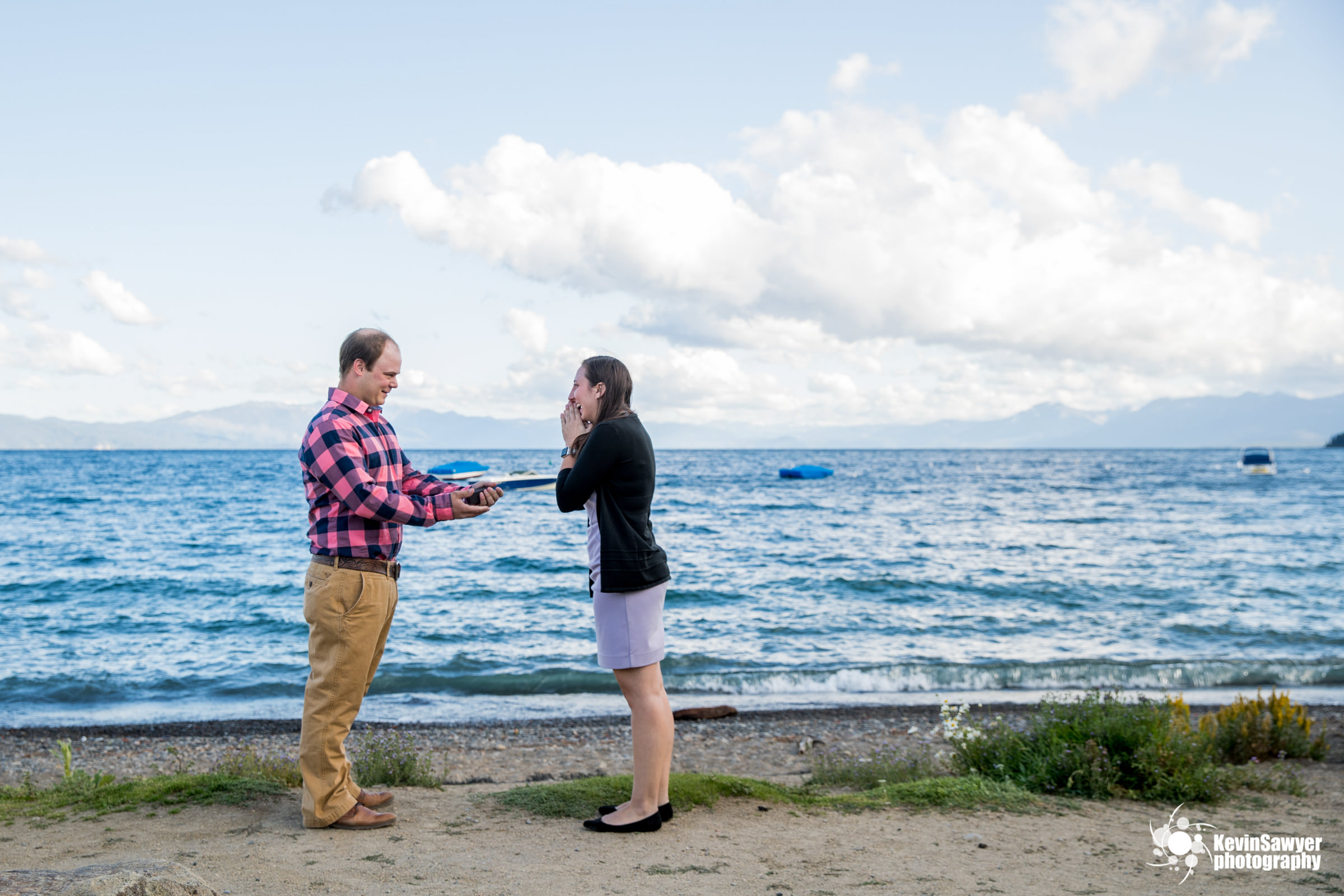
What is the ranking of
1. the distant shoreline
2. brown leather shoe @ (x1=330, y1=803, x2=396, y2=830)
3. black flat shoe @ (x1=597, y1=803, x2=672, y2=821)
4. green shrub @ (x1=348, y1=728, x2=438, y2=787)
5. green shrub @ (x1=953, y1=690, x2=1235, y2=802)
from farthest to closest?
the distant shoreline
green shrub @ (x1=348, y1=728, x2=438, y2=787)
green shrub @ (x1=953, y1=690, x2=1235, y2=802)
black flat shoe @ (x1=597, y1=803, x2=672, y2=821)
brown leather shoe @ (x1=330, y1=803, x2=396, y2=830)

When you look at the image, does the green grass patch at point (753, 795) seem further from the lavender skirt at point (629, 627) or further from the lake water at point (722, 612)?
the lake water at point (722, 612)

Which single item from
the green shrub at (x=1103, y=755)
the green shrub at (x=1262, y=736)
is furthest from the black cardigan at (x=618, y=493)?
the green shrub at (x=1262, y=736)

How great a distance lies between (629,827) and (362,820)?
1.34m

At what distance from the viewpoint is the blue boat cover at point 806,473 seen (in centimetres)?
7475

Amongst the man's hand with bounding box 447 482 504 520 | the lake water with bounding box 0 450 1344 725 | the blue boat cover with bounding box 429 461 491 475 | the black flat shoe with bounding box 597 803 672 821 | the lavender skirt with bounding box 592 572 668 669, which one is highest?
the man's hand with bounding box 447 482 504 520

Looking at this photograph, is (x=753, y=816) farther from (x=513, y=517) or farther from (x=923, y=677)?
(x=513, y=517)

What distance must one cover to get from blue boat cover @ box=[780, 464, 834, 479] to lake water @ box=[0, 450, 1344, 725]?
3882 centimetres

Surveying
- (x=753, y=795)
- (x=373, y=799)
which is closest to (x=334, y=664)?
(x=373, y=799)

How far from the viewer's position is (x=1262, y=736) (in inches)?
267

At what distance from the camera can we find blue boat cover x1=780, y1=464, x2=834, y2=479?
7475 cm

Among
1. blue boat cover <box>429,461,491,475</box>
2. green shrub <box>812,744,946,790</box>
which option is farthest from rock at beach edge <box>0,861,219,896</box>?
blue boat cover <box>429,461,491,475</box>

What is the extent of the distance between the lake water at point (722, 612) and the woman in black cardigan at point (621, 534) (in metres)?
6.32

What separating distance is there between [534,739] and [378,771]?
3431 millimetres

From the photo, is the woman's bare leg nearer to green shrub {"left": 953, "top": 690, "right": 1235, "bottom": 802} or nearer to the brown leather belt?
the brown leather belt
